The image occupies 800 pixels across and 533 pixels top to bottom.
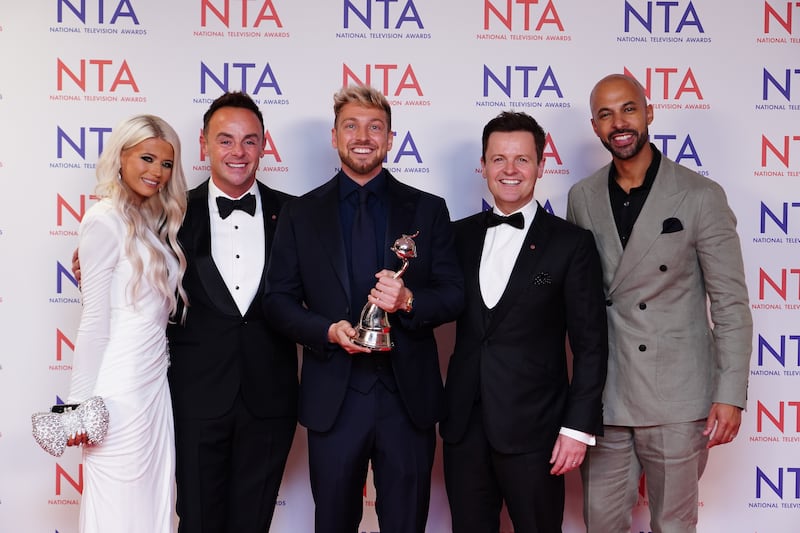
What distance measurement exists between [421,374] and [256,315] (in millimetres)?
710

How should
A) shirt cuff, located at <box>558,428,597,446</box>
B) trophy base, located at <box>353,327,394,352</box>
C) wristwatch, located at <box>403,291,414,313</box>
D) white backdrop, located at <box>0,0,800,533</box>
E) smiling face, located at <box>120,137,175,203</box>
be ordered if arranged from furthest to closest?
white backdrop, located at <box>0,0,800,533</box> → smiling face, located at <box>120,137,175,203</box> → shirt cuff, located at <box>558,428,597,446</box> → wristwatch, located at <box>403,291,414,313</box> → trophy base, located at <box>353,327,394,352</box>

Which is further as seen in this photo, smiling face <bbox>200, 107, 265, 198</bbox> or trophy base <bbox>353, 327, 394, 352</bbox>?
smiling face <bbox>200, 107, 265, 198</bbox>

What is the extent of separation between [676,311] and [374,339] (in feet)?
4.06

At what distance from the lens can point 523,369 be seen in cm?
250

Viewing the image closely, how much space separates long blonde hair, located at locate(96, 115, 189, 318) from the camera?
250cm

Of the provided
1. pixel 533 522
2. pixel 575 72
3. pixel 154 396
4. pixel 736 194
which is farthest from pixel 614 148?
pixel 154 396

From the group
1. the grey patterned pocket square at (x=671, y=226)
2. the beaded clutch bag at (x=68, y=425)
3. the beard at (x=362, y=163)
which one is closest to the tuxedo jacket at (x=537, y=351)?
the grey patterned pocket square at (x=671, y=226)

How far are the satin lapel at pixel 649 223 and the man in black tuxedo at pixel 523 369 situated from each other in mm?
137

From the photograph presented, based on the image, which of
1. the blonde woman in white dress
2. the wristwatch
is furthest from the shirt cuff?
the blonde woman in white dress

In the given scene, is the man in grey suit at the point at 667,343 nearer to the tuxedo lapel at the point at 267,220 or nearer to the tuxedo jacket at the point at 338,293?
Result: the tuxedo jacket at the point at 338,293

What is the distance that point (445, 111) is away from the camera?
3.54 meters

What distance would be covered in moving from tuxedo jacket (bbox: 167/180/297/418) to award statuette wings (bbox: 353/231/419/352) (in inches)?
23.0

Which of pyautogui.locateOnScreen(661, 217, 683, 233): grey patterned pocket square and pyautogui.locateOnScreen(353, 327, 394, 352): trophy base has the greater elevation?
pyautogui.locateOnScreen(661, 217, 683, 233): grey patterned pocket square

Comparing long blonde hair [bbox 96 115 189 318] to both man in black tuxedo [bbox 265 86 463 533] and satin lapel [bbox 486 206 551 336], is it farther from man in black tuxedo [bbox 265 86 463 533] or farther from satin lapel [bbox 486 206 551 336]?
satin lapel [bbox 486 206 551 336]
